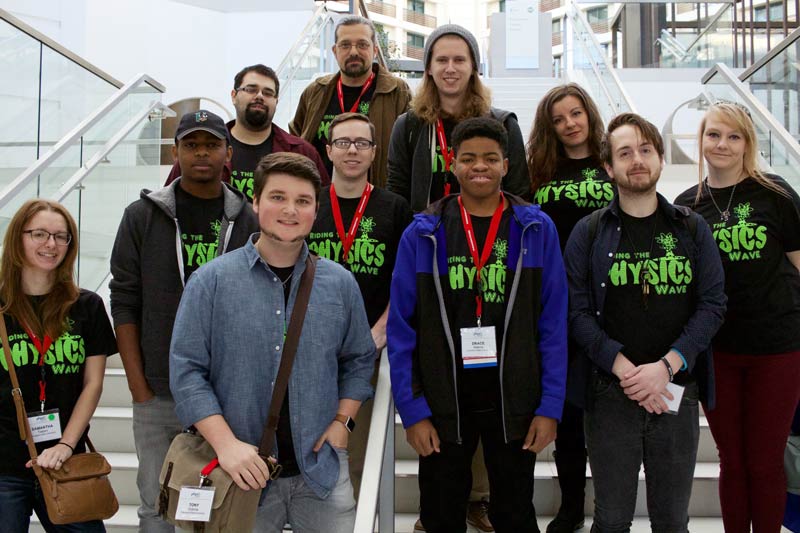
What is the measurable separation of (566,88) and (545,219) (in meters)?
1.02

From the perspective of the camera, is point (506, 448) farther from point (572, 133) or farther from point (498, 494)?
point (572, 133)

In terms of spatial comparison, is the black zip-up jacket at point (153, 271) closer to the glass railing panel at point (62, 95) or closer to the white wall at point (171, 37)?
the glass railing panel at point (62, 95)

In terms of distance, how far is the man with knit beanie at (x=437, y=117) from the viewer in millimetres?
3285

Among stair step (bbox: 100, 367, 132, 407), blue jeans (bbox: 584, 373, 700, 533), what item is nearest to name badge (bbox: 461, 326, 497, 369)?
blue jeans (bbox: 584, 373, 700, 533)

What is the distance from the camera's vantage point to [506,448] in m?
2.55

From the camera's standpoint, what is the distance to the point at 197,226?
9.33 feet

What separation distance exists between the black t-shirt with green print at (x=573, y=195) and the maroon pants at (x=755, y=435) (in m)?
0.83

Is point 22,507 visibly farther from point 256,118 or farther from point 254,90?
point 254,90

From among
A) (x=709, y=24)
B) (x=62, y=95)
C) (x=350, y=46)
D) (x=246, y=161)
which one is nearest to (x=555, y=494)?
(x=246, y=161)

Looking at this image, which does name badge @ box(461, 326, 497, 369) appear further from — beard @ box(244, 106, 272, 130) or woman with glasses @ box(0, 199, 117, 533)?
beard @ box(244, 106, 272, 130)

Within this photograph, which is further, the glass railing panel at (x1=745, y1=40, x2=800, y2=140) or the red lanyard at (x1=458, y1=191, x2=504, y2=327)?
the glass railing panel at (x1=745, y1=40, x2=800, y2=140)

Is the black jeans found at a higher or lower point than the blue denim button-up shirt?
lower

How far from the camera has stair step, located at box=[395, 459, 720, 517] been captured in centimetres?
331

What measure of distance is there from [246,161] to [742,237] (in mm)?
2204
